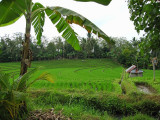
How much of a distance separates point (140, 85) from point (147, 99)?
6631 mm

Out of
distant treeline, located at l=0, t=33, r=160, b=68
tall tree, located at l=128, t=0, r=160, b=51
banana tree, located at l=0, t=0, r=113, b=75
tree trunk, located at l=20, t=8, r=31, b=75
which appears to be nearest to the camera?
tall tree, located at l=128, t=0, r=160, b=51

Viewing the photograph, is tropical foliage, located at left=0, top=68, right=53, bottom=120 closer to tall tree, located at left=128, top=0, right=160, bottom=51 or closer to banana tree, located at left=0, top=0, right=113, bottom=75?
banana tree, located at left=0, top=0, right=113, bottom=75

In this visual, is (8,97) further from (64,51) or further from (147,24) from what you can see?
(64,51)

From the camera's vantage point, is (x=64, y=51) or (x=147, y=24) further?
(x=64, y=51)

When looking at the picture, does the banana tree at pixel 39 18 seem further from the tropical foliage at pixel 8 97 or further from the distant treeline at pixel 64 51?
the distant treeline at pixel 64 51

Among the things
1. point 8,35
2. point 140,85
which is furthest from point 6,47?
point 140,85

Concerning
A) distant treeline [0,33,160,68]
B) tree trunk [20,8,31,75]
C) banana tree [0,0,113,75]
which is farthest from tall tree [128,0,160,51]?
distant treeline [0,33,160,68]

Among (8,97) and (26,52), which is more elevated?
(26,52)

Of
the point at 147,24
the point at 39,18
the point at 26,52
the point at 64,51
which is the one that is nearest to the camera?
the point at 147,24

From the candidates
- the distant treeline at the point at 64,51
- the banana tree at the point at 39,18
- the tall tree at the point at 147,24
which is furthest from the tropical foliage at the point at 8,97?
the distant treeline at the point at 64,51

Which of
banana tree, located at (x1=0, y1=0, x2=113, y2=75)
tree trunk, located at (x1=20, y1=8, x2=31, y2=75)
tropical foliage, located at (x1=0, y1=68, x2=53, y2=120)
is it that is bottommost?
tropical foliage, located at (x1=0, y1=68, x2=53, y2=120)

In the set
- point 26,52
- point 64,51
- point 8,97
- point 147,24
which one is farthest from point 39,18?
point 64,51

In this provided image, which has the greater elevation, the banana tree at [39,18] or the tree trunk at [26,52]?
the banana tree at [39,18]

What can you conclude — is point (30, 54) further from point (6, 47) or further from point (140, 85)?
point (6, 47)
